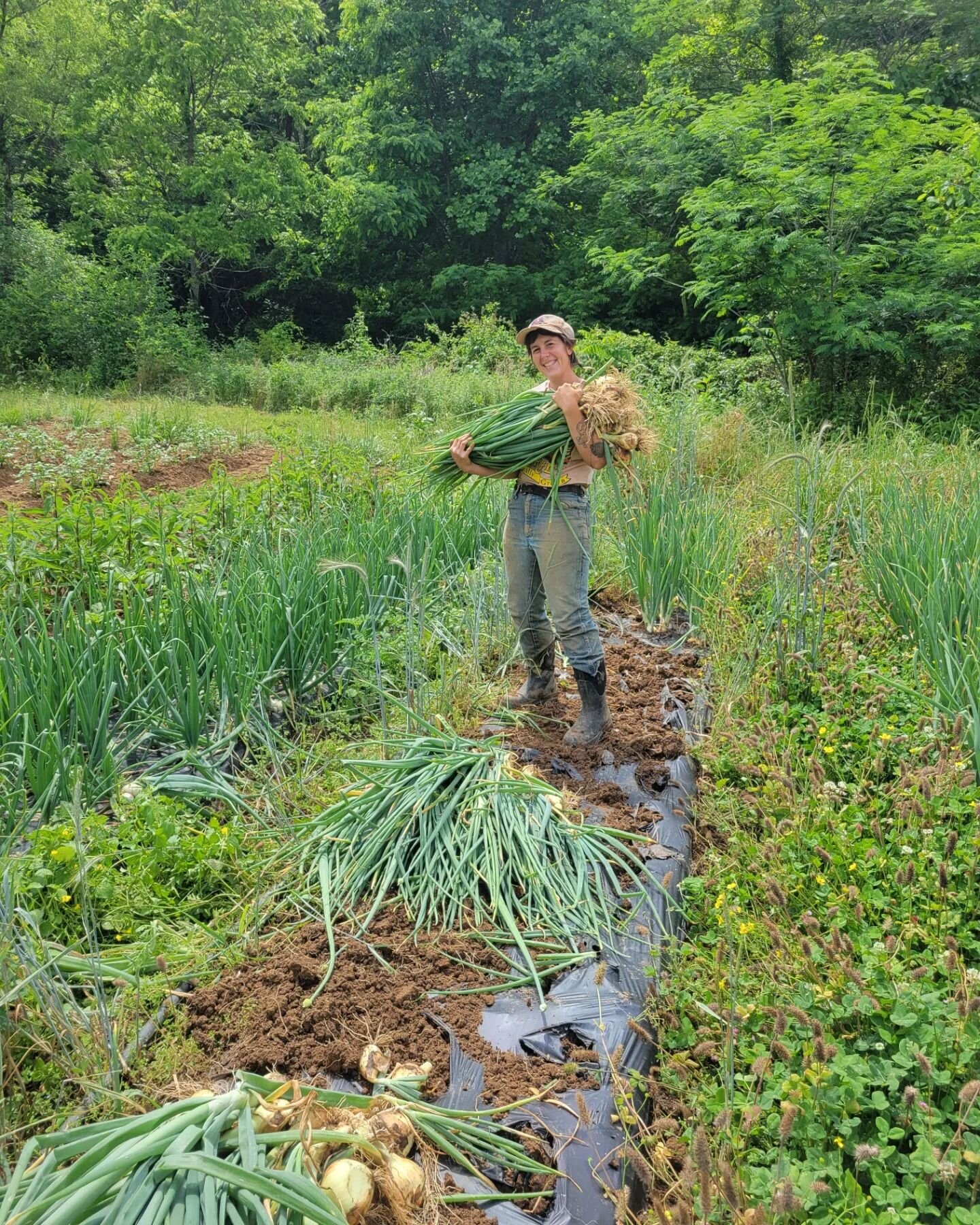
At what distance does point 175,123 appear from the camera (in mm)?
17266

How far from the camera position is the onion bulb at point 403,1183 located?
1.37m

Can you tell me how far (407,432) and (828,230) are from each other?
512 cm

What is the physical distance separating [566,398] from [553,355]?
11.1 inches

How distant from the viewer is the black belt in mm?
3086

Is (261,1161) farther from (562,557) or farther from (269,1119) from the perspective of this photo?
(562,557)

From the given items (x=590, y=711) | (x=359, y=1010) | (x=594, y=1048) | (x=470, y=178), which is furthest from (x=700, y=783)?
(x=470, y=178)

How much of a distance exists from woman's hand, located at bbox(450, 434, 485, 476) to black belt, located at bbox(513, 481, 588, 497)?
18cm

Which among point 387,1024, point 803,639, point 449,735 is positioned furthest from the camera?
point 803,639

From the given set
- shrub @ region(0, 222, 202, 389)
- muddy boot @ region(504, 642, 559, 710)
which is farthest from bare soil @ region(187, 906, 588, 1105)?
shrub @ region(0, 222, 202, 389)

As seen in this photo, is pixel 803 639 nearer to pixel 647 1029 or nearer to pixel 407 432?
pixel 647 1029

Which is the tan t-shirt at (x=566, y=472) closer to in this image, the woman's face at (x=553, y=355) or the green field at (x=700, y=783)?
the woman's face at (x=553, y=355)

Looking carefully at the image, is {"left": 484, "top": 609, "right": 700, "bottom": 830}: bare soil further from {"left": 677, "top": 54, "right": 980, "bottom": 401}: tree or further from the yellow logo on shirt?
{"left": 677, "top": 54, "right": 980, "bottom": 401}: tree

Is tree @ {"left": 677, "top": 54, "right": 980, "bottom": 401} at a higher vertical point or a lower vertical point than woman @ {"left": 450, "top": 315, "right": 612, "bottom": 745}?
higher

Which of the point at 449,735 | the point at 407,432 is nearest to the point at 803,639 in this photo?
the point at 449,735
